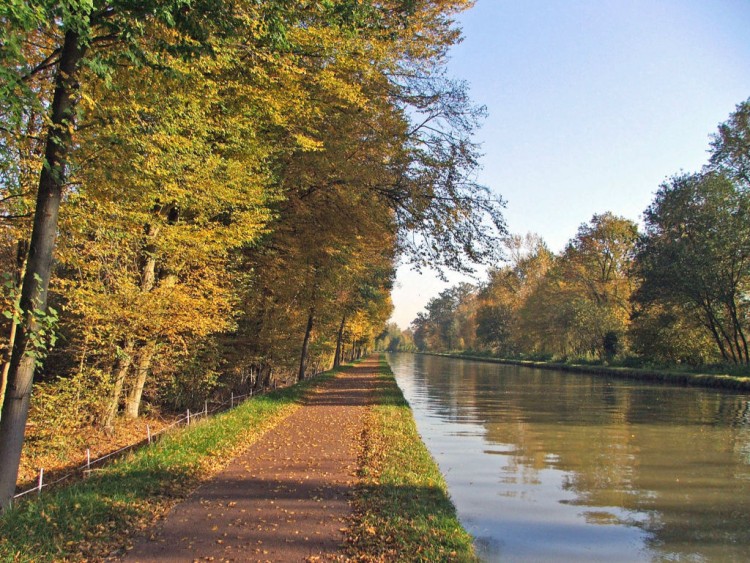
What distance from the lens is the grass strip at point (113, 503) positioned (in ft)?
16.0

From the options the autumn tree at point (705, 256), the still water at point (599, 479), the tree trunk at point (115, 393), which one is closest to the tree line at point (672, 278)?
the autumn tree at point (705, 256)

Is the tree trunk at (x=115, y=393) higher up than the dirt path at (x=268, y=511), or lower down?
higher up

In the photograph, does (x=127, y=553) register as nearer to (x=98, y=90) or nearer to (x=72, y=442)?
(x=98, y=90)

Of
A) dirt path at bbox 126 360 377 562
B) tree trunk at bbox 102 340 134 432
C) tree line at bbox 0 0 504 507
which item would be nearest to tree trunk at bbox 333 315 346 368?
tree line at bbox 0 0 504 507

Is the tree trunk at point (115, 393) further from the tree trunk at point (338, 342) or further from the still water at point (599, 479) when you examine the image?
the tree trunk at point (338, 342)

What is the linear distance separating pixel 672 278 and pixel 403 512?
35.0 meters

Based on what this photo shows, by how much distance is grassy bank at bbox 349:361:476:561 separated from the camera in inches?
205

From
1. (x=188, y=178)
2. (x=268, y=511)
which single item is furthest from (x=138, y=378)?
(x=268, y=511)

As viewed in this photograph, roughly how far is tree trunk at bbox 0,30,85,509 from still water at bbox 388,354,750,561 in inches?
206

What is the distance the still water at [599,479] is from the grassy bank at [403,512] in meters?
0.67

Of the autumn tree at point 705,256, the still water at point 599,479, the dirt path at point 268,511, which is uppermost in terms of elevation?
the autumn tree at point 705,256

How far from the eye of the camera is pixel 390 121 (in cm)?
1318

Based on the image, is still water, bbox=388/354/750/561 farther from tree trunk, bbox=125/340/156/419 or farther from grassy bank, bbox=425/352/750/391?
grassy bank, bbox=425/352/750/391

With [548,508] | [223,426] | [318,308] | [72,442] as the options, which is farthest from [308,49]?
[318,308]
